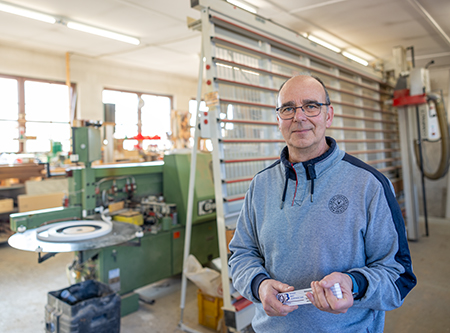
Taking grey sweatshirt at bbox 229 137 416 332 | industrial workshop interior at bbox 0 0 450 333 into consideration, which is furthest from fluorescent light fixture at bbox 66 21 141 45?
grey sweatshirt at bbox 229 137 416 332

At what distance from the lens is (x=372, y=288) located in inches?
36.5

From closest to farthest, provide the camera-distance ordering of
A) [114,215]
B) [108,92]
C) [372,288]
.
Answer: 1. [372,288]
2. [114,215]
3. [108,92]

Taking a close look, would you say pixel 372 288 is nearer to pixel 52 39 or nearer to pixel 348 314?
pixel 348 314

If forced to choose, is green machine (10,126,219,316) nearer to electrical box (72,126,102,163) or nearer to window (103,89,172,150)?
electrical box (72,126,102,163)

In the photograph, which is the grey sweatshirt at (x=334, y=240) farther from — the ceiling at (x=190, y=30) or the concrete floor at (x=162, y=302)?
the ceiling at (x=190, y=30)

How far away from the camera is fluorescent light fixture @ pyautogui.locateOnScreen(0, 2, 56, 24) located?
13.9 ft

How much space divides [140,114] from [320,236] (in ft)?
24.5

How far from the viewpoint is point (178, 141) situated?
274 inches

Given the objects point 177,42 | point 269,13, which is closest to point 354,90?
point 269,13

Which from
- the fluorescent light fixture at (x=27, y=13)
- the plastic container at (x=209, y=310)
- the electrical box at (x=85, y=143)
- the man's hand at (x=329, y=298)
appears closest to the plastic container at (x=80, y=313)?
Answer: the plastic container at (x=209, y=310)

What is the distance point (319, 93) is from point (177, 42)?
5233mm

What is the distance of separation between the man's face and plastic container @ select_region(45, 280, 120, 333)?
65.4 inches

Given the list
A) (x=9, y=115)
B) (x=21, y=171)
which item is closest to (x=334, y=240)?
(x=21, y=171)

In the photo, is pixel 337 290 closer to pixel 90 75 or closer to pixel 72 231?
pixel 72 231
